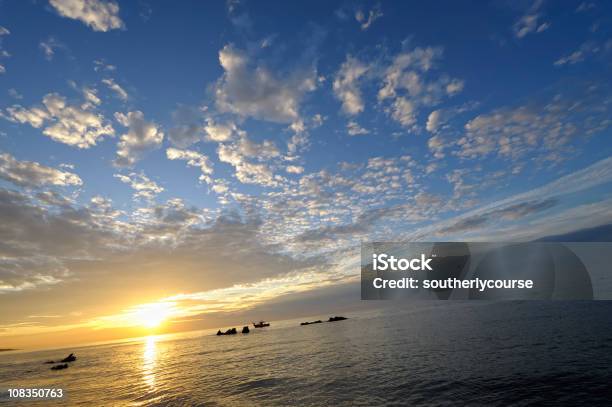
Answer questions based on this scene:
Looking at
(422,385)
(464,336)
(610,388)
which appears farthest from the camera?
(464,336)

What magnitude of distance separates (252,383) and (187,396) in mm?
7586

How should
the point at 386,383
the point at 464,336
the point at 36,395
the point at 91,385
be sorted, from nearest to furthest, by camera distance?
the point at 386,383 < the point at 36,395 < the point at 91,385 < the point at 464,336

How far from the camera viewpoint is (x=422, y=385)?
1114 inches

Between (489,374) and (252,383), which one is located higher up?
(489,374)

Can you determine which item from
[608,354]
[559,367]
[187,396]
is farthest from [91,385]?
[608,354]

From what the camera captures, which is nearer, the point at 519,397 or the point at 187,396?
the point at 519,397

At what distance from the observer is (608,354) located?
105 ft

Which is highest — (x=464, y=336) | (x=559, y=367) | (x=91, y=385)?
(x=559, y=367)

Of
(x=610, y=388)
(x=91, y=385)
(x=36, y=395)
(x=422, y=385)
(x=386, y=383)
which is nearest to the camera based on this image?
(x=610, y=388)

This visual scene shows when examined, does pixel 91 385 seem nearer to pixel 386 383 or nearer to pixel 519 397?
pixel 386 383

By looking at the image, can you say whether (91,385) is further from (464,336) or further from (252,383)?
(464,336)

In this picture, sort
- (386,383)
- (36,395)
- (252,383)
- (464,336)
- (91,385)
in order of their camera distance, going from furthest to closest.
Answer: (464,336) < (91,385) < (36,395) < (252,383) < (386,383)

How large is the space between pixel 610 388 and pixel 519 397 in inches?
269

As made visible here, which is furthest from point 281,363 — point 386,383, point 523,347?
point 523,347
